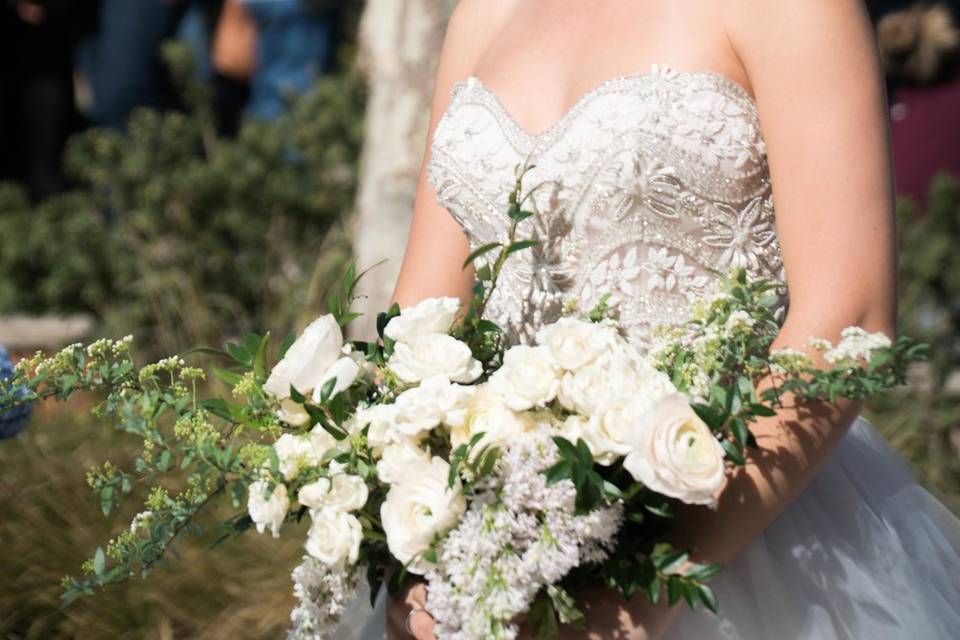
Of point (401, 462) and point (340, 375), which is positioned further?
point (340, 375)

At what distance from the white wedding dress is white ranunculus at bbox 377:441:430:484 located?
0.40 m

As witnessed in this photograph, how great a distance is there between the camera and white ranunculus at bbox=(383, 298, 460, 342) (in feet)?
5.93

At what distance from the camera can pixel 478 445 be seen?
1.64 m

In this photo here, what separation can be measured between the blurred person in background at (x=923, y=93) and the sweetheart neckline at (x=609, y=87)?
4.64m

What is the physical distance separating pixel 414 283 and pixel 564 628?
0.88 metres

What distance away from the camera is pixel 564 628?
1652 mm

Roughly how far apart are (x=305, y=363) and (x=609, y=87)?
0.70 metres

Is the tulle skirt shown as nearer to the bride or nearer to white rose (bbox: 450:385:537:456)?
the bride

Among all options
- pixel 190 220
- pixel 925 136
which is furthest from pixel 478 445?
pixel 925 136

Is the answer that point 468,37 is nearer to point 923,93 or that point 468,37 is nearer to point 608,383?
point 608,383

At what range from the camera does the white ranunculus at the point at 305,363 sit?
69.5 inches


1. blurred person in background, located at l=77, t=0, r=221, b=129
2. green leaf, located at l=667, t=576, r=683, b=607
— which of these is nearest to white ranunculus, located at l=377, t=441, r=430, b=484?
green leaf, located at l=667, t=576, r=683, b=607

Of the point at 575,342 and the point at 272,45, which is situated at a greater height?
the point at 575,342

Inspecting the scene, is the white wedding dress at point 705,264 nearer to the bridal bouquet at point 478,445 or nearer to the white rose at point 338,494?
the bridal bouquet at point 478,445
